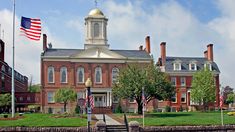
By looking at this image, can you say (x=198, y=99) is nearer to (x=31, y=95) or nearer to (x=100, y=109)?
(x=100, y=109)

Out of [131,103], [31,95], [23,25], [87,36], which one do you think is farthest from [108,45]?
[23,25]

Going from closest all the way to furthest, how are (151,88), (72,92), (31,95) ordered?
(151,88), (72,92), (31,95)

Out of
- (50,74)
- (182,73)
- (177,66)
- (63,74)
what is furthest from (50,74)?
(182,73)

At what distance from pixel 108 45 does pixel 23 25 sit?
31789 mm

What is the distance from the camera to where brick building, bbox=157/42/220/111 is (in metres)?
65.8

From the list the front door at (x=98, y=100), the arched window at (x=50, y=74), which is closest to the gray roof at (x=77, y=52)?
the arched window at (x=50, y=74)

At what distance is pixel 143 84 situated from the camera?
42719mm

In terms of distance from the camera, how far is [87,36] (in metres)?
65.5

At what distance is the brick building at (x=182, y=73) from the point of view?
6581 cm

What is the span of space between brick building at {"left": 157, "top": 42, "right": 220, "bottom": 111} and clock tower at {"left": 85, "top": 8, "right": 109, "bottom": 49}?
9.94m

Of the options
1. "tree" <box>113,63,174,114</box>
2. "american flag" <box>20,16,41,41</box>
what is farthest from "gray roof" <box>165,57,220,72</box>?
"american flag" <box>20,16,41,41</box>

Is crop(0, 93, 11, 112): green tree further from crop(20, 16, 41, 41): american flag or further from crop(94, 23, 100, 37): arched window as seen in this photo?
crop(20, 16, 41, 41): american flag

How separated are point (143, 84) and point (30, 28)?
47.3 ft

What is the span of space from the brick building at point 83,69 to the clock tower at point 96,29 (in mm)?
262
